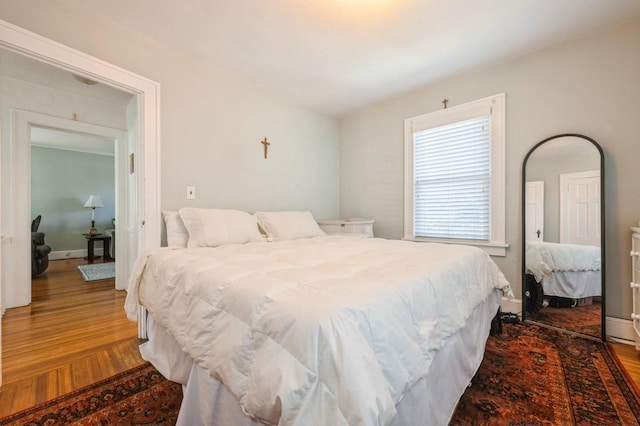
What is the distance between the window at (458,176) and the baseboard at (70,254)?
266 inches

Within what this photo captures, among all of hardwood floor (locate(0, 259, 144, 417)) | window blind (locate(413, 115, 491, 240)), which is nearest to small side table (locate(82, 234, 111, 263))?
hardwood floor (locate(0, 259, 144, 417))

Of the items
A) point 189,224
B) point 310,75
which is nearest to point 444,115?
point 310,75

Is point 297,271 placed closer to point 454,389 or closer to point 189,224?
point 454,389

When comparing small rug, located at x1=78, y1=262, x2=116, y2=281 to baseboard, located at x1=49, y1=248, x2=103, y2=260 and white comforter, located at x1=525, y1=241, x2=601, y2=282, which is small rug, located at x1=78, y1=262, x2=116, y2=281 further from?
white comforter, located at x1=525, y1=241, x2=601, y2=282

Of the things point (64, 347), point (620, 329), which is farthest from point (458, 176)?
point (64, 347)

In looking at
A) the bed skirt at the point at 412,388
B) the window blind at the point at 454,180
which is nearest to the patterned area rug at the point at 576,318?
the window blind at the point at 454,180

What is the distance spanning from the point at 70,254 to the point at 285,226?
606 cm

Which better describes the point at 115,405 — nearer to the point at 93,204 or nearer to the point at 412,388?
the point at 412,388

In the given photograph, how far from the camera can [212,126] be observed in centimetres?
261

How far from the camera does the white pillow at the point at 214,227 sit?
2086 mm

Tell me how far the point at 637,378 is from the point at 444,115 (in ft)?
8.11

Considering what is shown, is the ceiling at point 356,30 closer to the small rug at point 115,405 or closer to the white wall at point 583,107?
the white wall at point 583,107

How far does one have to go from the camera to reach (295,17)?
1.94 meters

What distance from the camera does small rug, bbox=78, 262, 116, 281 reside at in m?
→ 4.11
